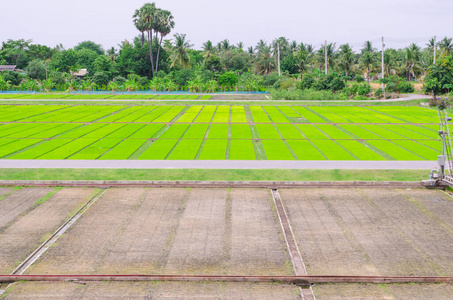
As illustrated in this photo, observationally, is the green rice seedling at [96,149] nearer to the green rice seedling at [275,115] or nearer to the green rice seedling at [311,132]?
the green rice seedling at [311,132]

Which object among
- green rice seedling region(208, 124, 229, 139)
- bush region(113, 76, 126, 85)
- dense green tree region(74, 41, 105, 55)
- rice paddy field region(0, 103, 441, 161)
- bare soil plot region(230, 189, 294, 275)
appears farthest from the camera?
dense green tree region(74, 41, 105, 55)

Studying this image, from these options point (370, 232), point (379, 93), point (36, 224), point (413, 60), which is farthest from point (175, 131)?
point (413, 60)

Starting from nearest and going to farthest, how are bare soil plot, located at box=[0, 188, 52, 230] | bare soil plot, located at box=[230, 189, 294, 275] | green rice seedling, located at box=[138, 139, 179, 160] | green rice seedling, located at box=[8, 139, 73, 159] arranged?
bare soil plot, located at box=[230, 189, 294, 275] → bare soil plot, located at box=[0, 188, 52, 230] → green rice seedling, located at box=[138, 139, 179, 160] → green rice seedling, located at box=[8, 139, 73, 159]

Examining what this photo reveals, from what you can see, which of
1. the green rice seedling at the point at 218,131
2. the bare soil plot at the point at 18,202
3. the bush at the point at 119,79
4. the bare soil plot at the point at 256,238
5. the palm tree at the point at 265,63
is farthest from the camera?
the palm tree at the point at 265,63

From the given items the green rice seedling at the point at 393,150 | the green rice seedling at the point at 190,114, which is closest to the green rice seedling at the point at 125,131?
the green rice seedling at the point at 190,114

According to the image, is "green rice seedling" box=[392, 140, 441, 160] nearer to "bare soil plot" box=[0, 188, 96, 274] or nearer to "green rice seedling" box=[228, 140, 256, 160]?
"green rice seedling" box=[228, 140, 256, 160]

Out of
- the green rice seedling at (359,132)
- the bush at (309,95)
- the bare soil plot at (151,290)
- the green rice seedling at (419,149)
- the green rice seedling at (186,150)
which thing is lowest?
the bare soil plot at (151,290)

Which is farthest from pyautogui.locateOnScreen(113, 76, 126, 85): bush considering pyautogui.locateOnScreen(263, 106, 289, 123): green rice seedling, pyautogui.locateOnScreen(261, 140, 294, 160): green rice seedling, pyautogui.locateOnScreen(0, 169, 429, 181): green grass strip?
pyautogui.locateOnScreen(0, 169, 429, 181): green grass strip
